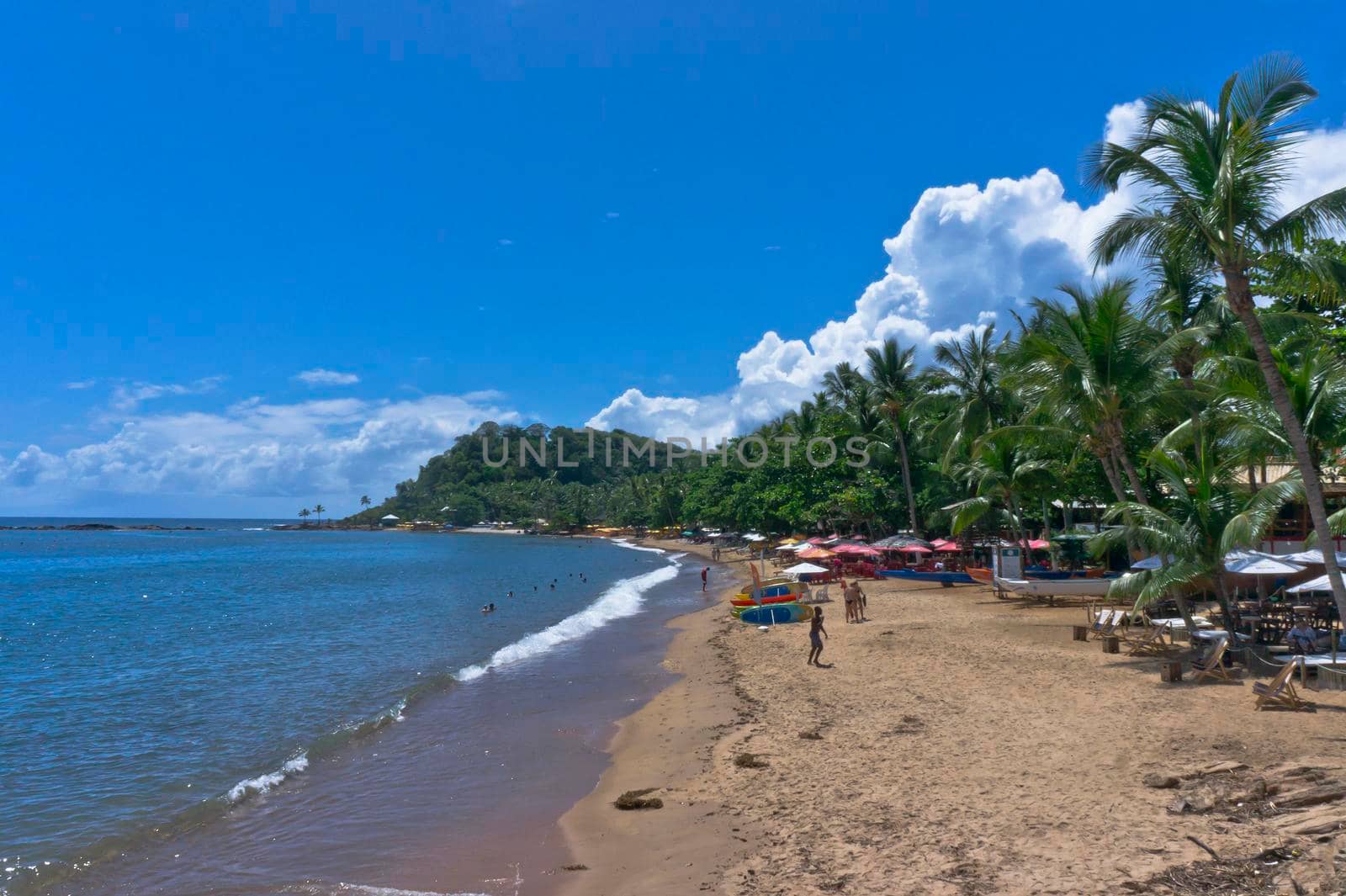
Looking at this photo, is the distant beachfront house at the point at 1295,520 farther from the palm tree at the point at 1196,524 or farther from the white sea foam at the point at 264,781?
the white sea foam at the point at 264,781

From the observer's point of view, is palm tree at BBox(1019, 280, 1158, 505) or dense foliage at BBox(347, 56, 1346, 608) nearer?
dense foliage at BBox(347, 56, 1346, 608)

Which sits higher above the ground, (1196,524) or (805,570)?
(1196,524)

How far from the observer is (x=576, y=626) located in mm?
25484

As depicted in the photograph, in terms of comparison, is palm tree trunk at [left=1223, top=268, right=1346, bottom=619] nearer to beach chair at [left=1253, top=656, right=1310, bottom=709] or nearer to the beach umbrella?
beach chair at [left=1253, top=656, right=1310, bottom=709]

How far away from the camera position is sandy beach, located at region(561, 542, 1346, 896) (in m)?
6.03

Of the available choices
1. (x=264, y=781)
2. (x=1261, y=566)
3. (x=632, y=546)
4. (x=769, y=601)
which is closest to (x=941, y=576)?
(x=769, y=601)

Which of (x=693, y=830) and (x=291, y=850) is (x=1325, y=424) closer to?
(x=693, y=830)

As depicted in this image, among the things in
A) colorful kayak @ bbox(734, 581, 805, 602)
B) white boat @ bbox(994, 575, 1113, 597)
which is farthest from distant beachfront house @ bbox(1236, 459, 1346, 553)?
colorful kayak @ bbox(734, 581, 805, 602)

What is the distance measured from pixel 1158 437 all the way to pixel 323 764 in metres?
21.9

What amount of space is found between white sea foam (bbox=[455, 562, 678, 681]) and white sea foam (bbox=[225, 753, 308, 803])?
5928 millimetres

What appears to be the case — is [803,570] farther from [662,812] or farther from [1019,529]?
[662,812]

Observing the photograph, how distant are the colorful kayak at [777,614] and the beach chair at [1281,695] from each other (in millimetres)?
13253

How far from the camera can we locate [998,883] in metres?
5.91

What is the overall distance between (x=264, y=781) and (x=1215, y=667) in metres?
13.4
